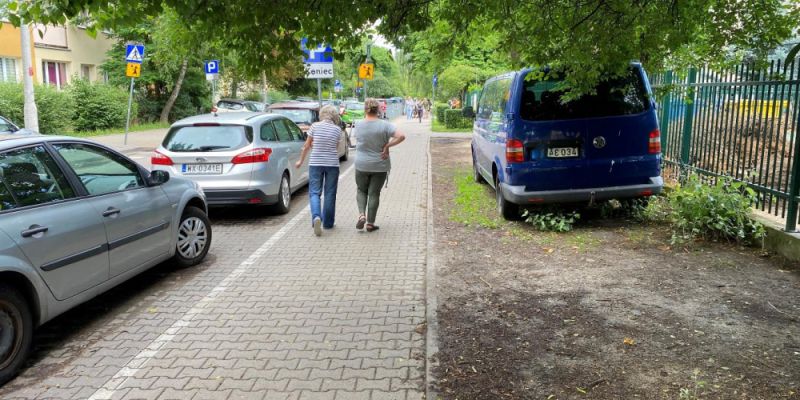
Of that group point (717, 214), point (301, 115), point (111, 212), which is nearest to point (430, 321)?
point (111, 212)

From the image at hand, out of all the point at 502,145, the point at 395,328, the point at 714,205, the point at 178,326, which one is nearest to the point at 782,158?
the point at 714,205

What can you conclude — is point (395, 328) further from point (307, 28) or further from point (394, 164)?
point (394, 164)

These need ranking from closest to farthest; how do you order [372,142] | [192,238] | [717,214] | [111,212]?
[111,212] < [192,238] < [717,214] < [372,142]

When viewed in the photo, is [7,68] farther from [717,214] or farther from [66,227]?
[717,214]

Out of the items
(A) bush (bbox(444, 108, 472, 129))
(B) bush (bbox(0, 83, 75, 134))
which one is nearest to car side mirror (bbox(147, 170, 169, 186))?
(B) bush (bbox(0, 83, 75, 134))

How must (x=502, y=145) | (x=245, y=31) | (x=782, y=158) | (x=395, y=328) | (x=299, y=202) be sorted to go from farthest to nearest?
(x=299, y=202) < (x=502, y=145) < (x=782, y=158) < (x=395, y=328) < (x=245, y=31)

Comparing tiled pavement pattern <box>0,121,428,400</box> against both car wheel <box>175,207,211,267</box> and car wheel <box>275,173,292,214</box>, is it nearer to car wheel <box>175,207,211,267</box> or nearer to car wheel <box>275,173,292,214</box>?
car wheel <box>175,207,211,267</box>

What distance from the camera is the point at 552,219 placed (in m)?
7.70

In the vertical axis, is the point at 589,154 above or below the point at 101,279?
above

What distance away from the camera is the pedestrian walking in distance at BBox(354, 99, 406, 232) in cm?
763

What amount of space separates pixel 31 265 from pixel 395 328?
8.26 ft

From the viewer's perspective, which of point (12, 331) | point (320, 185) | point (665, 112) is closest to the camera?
point (12, 331)

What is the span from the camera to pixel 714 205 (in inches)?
259

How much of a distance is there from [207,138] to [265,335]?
4926mm
